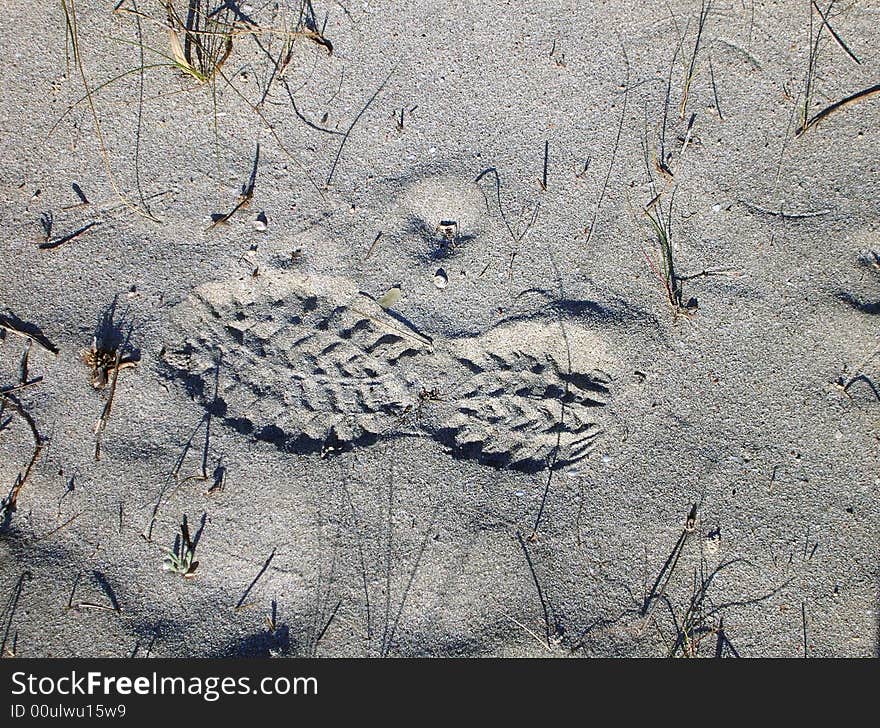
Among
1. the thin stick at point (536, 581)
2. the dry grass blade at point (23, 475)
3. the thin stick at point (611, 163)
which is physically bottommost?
the thin stick at point (536, 581)

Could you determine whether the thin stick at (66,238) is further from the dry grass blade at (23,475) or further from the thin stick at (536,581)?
the thin stick at (536,581)

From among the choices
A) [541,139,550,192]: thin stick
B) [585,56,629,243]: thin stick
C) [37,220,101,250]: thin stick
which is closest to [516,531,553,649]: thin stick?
[585,56,629,243]: thin stick

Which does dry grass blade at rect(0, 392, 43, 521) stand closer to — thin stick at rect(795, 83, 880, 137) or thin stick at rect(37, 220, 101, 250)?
thin stick at rect(37, 220, 101, 250)

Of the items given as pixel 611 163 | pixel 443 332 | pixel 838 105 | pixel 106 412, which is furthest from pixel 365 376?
pixel 838 105

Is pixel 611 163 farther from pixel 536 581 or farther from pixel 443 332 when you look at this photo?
pixel 536 581

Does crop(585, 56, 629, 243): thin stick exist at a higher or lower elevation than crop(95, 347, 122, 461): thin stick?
higher

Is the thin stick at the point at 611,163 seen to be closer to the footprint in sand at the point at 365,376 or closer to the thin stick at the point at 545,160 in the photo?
the thin stick at the point at 545,160

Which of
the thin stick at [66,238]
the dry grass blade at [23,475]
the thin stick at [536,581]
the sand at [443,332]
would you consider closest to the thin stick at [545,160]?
the sand at [443,332]

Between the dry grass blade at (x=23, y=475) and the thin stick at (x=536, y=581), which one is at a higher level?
the dry grass blade at (x=23, y=475)

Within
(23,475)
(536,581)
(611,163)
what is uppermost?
(611,163)

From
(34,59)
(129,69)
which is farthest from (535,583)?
(34,59)
